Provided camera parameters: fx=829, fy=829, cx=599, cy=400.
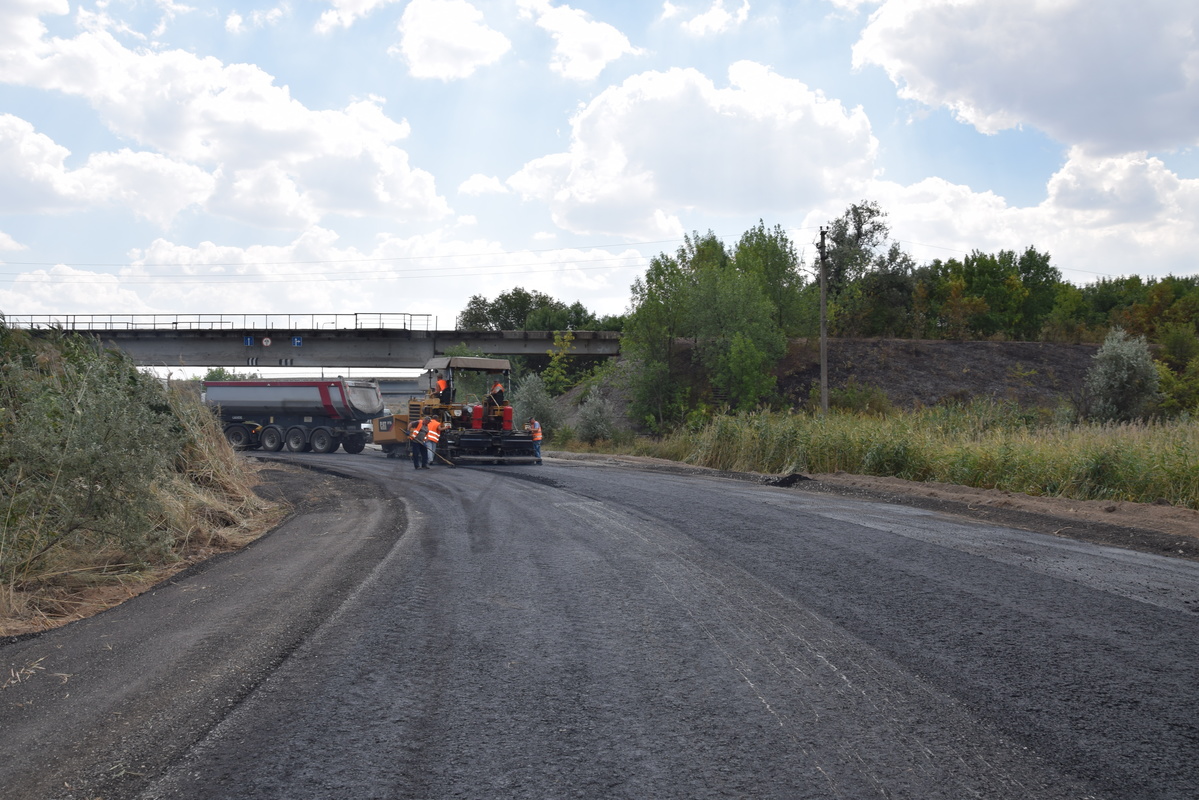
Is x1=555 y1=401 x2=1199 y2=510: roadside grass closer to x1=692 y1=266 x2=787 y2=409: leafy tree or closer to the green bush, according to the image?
x1=692 y1=266 x2=787 y2=409: leafy tree

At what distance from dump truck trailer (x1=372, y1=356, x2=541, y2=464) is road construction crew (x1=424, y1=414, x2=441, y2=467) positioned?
0.18 m

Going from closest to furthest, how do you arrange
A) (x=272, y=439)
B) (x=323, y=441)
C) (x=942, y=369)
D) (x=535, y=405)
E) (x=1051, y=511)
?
(x=1051, y=511), (x=323, y=441), (x=272, y=439), (x=535, y=405), (x=942, y=369)

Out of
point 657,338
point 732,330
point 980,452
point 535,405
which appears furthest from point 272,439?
point 980,452

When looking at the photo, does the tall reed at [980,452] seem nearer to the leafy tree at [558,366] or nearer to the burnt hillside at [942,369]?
the burnt hillside at [942,369]

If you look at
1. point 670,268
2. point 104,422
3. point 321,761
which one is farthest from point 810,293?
point 321,761

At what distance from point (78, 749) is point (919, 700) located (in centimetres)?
399

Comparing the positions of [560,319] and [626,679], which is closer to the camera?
[626,679]

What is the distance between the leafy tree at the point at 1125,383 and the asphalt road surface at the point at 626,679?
24.8 meters

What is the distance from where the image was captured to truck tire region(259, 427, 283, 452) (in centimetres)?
3356

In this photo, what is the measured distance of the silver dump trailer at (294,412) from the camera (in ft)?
107

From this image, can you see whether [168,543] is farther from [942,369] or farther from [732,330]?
[942,369]

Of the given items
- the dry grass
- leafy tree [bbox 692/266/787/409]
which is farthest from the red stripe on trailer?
the dry grass

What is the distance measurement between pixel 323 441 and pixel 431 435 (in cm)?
1219

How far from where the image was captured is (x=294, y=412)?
33156mm
